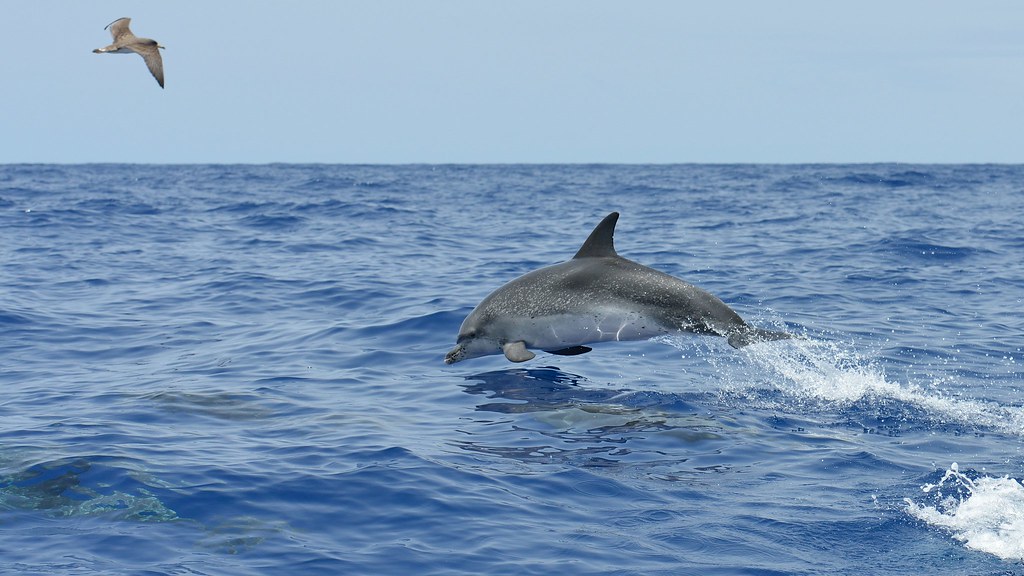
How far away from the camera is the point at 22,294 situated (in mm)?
18703

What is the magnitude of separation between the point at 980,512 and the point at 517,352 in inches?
193

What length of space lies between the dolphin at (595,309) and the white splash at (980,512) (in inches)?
115

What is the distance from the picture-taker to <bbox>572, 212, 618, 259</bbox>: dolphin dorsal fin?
1133 cm

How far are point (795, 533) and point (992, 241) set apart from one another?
21255 mm

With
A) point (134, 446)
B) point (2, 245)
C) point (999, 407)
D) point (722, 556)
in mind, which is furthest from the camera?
point (2, 245)

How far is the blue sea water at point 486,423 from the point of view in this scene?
7.09 m

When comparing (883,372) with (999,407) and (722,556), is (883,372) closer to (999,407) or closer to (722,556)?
(999,407)

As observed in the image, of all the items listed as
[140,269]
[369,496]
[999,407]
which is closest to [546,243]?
[140,269]

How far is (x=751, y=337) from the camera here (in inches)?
426
